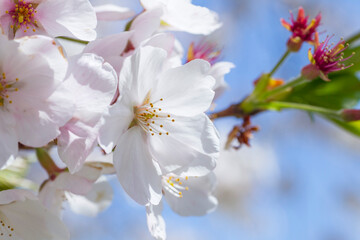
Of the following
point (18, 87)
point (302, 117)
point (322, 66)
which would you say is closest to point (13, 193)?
point (18, 87)

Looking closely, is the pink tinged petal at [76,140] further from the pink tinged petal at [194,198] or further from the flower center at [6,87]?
the pink tinged petal at [194,198]

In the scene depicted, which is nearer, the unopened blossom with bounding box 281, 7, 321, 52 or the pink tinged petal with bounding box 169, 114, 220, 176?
the pink tinged petal with bounding box 169, 114, 220, 176

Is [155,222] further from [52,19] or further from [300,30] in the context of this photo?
[300,30]

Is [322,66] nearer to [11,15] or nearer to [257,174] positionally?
[11,15]

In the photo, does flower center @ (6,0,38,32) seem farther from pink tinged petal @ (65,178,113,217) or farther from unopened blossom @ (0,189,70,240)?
pink tinged petal @ (65,178,113,217)

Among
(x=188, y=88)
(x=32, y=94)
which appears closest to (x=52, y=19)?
(x=32, y=94)

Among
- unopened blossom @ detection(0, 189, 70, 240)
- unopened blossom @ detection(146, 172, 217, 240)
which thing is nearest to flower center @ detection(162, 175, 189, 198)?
unopened blossom @ detection(146, 172, 217, 240)
